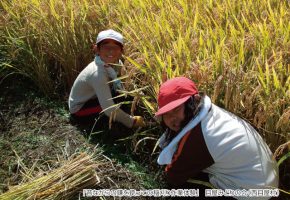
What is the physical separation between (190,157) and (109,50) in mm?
955

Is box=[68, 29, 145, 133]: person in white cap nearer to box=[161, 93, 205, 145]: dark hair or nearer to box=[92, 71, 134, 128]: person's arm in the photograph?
box=[92, 71, 134, 128]: person's arm

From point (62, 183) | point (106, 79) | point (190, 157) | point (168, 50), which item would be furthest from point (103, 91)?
point (190, 157)

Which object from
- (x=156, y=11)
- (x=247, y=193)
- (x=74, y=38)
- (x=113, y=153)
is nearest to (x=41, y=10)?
(x=74, y=38)

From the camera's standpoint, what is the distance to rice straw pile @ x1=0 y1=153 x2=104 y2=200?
1.94 metres

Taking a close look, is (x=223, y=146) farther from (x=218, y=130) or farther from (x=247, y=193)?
(x=247, y=193)

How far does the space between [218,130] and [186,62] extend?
0.54 m

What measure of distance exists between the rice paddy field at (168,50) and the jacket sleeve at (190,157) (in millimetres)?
285

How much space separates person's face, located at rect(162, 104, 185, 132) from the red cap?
0.05 meters

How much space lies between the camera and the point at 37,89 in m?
3.01

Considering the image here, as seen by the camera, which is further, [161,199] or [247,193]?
[161,199]

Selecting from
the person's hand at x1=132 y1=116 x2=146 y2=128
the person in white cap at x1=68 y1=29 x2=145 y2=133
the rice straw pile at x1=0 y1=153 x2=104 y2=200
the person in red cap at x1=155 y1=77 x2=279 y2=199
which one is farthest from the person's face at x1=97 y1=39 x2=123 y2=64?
the person in red cap at x1=155 y1=77 x2=279 y2=199

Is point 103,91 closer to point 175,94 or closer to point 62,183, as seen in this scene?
point 62,183

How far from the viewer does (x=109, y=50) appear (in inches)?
93.3

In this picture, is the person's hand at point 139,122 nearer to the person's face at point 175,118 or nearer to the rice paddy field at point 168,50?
Answer: the rice paddy field at point 168,50
